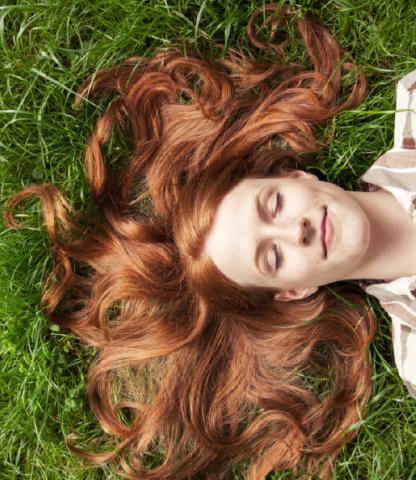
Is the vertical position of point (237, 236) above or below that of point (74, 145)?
below

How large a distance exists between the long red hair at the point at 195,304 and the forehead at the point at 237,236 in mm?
403

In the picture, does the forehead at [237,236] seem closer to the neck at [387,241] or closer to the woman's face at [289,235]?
the woman's face at [289,235]

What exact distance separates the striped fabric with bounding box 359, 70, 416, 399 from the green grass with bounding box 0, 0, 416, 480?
19 centimetres

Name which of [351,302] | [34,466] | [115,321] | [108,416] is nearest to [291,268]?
[351,302]

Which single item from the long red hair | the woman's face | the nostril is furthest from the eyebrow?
the long red hair

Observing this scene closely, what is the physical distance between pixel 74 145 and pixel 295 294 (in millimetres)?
1475

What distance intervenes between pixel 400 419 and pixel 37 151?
2.51m

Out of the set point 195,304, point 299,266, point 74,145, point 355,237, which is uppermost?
point 74,145

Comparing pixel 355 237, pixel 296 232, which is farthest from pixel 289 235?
pixel 355 237

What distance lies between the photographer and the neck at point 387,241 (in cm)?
317

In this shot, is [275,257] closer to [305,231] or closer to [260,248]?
[260,248]

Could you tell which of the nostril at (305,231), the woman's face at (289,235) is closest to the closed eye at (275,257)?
the woman's face at (289,235)

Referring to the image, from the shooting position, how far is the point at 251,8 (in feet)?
11.5

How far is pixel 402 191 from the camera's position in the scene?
10.4 feet
